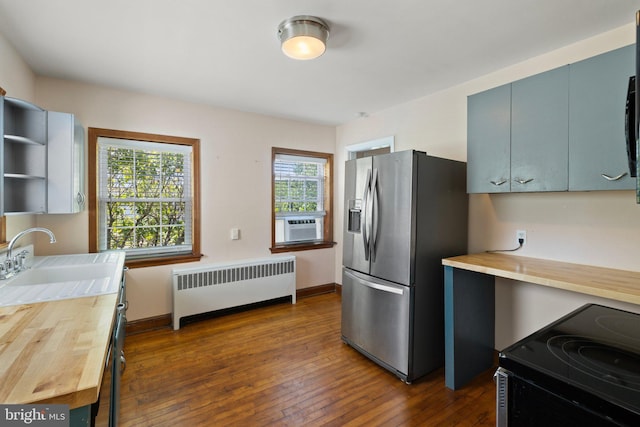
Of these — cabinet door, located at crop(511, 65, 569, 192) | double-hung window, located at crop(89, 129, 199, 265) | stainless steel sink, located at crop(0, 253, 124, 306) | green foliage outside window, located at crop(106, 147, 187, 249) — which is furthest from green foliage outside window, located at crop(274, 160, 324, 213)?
cabinet door, located at crop(511, 65, 569, 192)

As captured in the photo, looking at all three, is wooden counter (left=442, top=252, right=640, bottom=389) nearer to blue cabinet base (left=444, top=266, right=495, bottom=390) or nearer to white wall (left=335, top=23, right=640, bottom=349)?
blue cabinet base (left=444, top=266, right=495, bottom=390)

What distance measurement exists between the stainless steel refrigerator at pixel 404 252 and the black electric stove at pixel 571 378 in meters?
1.02

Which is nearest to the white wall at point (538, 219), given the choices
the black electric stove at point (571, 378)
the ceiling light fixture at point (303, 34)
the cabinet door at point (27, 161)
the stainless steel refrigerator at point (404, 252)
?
the stainless steel refrigerator at point (404, 252)

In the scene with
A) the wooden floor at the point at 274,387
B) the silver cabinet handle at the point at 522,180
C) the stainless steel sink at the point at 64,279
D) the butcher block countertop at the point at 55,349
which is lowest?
the wooden floor at the point at 274,387

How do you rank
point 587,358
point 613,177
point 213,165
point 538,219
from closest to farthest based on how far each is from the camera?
point 587,358 → point 613,177 → point 538,219 → point 213,165

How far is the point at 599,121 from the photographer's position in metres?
1.68

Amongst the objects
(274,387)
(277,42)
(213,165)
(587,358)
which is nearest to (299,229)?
(213,165)

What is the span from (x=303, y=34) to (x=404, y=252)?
162cm

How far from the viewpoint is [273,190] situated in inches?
153

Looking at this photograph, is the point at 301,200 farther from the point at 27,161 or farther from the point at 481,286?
the point at 27,161

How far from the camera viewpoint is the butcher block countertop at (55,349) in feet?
2.52

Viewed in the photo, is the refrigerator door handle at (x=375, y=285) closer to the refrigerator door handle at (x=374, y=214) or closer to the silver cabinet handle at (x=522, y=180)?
the refrigerator door handle at (x=374, y=214)

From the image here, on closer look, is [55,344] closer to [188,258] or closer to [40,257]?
[40,257]

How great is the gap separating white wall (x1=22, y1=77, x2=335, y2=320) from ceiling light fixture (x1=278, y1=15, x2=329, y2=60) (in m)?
1.80
